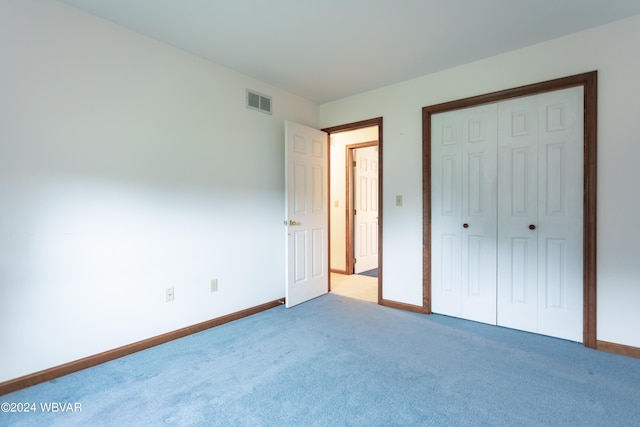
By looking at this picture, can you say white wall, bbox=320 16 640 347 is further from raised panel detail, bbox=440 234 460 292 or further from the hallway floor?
the hallway floor

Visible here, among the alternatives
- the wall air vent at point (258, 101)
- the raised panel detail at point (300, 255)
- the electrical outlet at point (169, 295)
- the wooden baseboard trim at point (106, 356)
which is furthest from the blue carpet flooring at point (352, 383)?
the wall air vent at point (258, 101)

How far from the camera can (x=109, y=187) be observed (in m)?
2.27

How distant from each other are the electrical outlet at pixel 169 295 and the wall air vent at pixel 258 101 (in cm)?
195

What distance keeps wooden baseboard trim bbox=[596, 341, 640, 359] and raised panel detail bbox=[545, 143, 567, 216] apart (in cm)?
103

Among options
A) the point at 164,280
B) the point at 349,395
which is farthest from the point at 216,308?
the point at 349,395

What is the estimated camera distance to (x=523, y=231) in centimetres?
273

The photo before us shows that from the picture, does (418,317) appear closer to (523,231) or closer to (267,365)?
(523,231)

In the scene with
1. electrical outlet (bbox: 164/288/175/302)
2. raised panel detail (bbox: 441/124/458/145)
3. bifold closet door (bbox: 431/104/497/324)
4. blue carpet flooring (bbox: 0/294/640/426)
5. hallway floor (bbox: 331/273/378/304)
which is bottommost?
hallway floor (bbox: 331/273/378/304)

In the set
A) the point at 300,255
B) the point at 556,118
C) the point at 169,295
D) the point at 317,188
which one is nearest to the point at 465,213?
the point at 556,118

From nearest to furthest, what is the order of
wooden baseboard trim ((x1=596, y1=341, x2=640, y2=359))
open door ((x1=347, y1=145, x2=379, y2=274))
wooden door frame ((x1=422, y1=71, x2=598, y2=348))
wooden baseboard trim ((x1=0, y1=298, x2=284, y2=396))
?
wooden baseboard trim ((x1=0, y1=298, x2=284, y2=396)) → wooden baseboard trim ((x1=596, y1=341, x2=640, y2=359)) → wooden door frame ((x1=422, y1=71, x2=598, y2=348)) → open door ((x1=347, y1=145, x2=379, y2=274))

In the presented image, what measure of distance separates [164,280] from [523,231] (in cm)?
312

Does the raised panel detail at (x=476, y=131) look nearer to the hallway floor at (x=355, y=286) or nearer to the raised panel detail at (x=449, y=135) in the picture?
the raised panel detail at (x=449, y=135)

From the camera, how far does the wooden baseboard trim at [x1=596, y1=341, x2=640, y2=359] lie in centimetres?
225

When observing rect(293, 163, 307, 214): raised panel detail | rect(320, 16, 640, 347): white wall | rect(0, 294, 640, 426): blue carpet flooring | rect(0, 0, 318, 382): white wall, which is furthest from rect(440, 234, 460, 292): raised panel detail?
rect(0, 0, 318, 382): white wall
